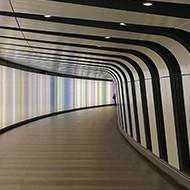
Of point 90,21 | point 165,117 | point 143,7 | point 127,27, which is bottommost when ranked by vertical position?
point 165,117

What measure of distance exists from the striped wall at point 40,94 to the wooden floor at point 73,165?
98.0 inches

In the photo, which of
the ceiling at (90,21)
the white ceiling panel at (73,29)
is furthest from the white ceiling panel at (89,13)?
the white ceiling panel at (73,29)

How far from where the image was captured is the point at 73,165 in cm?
873

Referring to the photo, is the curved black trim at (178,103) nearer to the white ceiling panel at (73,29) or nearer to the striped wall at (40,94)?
the white ceiling panel at (73,29)

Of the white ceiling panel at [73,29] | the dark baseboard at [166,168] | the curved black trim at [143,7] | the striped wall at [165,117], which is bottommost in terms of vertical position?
the dark baseboard at [166,168]

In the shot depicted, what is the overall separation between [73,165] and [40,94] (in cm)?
1371

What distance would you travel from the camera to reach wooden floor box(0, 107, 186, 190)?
7.04m

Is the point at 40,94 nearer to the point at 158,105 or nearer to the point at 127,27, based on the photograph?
the point at 158,105

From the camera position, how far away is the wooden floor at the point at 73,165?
7.04m

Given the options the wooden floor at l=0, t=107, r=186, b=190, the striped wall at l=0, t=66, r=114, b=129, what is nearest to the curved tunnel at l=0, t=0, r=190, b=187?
the wooden floor at l=0, t=107, r=186, b=190

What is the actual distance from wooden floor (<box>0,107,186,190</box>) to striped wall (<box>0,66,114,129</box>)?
98.0 inches

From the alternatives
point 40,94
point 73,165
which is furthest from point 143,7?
point 40,94

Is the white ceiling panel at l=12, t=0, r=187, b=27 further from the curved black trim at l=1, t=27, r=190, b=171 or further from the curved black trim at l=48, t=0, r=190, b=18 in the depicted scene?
the curved black trim at l=1, t=27, r=190, b=171

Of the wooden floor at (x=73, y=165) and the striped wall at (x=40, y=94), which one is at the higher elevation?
the striped wall at (x=40, y=94)
